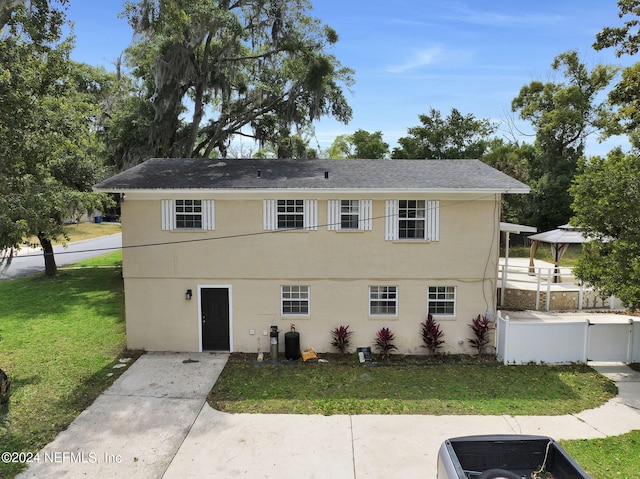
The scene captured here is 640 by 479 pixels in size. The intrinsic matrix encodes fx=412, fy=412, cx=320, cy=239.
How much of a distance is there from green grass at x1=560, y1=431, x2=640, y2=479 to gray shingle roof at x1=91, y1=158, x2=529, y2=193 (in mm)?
6107

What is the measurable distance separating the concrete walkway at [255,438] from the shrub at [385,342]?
336 centimetres

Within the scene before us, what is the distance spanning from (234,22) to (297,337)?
14538 millimetres

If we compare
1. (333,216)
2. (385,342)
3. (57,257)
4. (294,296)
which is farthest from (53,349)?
(57,257)

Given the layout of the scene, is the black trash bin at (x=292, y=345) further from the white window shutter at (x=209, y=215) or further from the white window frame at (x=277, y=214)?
the white window shutter at (x=209, y=215)

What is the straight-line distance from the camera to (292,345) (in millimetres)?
11625

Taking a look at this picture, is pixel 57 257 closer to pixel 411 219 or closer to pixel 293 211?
pixel 293 211

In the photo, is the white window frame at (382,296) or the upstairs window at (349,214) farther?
the white window frame at (382,296)

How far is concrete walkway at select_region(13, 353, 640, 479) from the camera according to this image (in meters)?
6.69

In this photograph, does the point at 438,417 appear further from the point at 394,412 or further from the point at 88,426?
the point at 88,426

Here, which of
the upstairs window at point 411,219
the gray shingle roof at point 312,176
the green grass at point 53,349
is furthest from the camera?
the upstairs window at point 411,219

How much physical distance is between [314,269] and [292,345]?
87.9 inches

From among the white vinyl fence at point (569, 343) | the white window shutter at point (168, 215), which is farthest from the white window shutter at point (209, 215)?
the white vinyl fence at point (569, 343)

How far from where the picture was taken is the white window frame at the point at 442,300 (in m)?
12.0

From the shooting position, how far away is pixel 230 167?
1358cm
